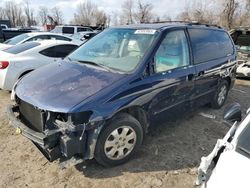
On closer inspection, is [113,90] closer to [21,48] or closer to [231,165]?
[231,165]

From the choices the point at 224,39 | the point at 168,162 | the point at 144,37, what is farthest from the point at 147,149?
the point at 224,39

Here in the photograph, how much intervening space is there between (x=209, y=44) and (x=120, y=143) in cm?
267

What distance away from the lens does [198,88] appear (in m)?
4.47

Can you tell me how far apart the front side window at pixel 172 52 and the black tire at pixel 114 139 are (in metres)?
0.83

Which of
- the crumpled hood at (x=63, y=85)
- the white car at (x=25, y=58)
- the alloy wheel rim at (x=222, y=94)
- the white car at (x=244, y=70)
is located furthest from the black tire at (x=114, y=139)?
the white car at (x=244, y=70)

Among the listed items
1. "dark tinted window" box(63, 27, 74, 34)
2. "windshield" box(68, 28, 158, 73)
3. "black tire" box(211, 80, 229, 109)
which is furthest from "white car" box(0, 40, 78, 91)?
"dark tinted window" box(63, 27, 74, 34)

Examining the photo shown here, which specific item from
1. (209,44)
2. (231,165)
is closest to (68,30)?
(209,44)

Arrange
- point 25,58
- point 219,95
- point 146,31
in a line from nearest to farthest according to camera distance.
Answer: point 146,31
point 219,95
point 25,58

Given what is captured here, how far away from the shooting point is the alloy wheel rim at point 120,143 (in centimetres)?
321

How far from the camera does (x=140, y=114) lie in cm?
352

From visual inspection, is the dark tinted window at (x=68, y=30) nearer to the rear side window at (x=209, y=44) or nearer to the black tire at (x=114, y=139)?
the rear side window at (x=209, y=44)

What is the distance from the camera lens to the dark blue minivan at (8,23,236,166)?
2914 millimetres

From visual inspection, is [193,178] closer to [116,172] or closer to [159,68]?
[116,172]

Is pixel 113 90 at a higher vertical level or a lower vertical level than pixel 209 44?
lower
